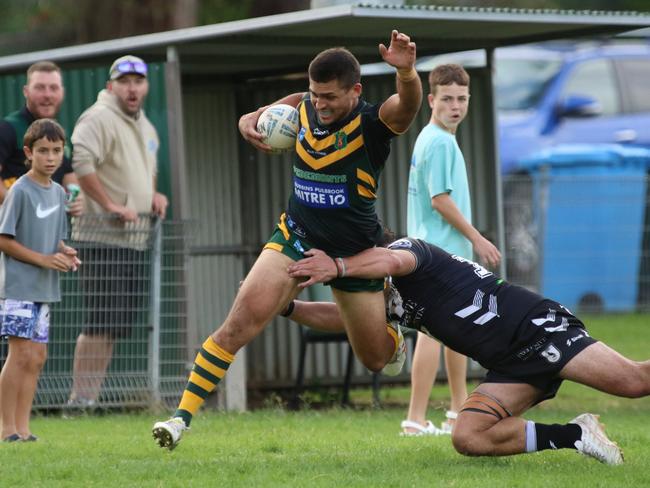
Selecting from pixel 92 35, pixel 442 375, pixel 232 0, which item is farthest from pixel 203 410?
pixel 232 0

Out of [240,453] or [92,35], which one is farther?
[92,35]

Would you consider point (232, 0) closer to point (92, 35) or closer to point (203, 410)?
point (92, 35)

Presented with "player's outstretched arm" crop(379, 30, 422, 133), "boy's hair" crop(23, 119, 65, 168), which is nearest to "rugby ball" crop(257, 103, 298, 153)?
"player's outstretched arm" crop(379, 30, 422, 133)

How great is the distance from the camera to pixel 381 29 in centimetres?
1124

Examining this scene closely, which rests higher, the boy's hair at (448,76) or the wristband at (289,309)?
the boy's hair at (448,76)

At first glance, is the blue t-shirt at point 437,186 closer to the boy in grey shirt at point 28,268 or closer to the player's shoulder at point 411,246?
the player's shoulder at point 411,246

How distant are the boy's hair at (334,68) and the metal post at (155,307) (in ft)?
13.4

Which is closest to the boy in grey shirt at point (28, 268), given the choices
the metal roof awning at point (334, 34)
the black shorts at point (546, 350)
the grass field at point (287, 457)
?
the grass field at point (287, 457)

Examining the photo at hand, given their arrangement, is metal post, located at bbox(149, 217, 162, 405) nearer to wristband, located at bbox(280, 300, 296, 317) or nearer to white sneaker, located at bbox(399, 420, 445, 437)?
white sneaker, located at bbox(399, 420, 445, 437)

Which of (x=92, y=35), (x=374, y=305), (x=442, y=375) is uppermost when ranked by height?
(x=92, y=35)

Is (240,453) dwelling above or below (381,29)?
below

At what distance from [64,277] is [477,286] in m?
4.71

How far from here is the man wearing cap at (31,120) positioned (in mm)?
10469

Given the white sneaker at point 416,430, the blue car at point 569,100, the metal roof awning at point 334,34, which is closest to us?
the white sneaker at point 416,430
